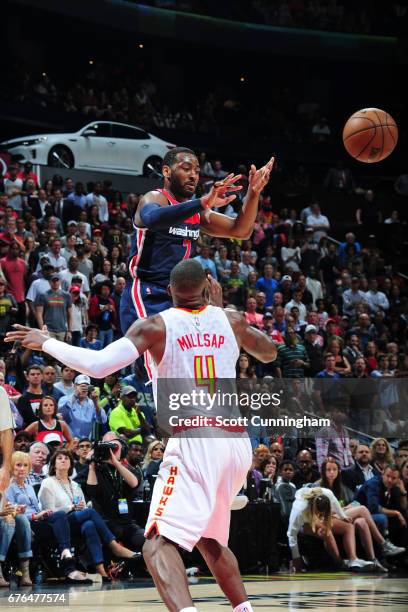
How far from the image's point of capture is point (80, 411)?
522 inches

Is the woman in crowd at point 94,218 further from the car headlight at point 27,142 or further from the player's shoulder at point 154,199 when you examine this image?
the player's shoulder at point 154,199

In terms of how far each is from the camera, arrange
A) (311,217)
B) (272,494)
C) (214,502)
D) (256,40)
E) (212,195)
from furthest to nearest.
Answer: (256,40) < (311,217) < (272,494) < (212,195) < (214,502)

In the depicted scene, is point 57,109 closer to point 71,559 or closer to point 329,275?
point 329,275

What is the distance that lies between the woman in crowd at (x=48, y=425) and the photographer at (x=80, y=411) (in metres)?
0.49

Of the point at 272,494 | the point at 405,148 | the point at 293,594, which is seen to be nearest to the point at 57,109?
the point at 405,148

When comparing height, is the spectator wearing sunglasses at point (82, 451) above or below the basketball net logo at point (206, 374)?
below

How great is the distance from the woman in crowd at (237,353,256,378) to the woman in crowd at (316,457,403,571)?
2.17m

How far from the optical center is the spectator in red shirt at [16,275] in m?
15.9

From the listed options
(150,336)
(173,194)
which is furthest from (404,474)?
(150,336)

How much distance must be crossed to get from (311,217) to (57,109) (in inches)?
295

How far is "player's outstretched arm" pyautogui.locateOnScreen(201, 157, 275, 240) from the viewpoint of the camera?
24.3ft

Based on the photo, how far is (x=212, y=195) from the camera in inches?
278

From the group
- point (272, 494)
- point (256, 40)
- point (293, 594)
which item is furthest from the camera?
point (256, 40)

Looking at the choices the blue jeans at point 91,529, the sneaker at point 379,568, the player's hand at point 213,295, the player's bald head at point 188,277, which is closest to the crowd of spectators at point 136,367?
the blue jeans at point 91,529
